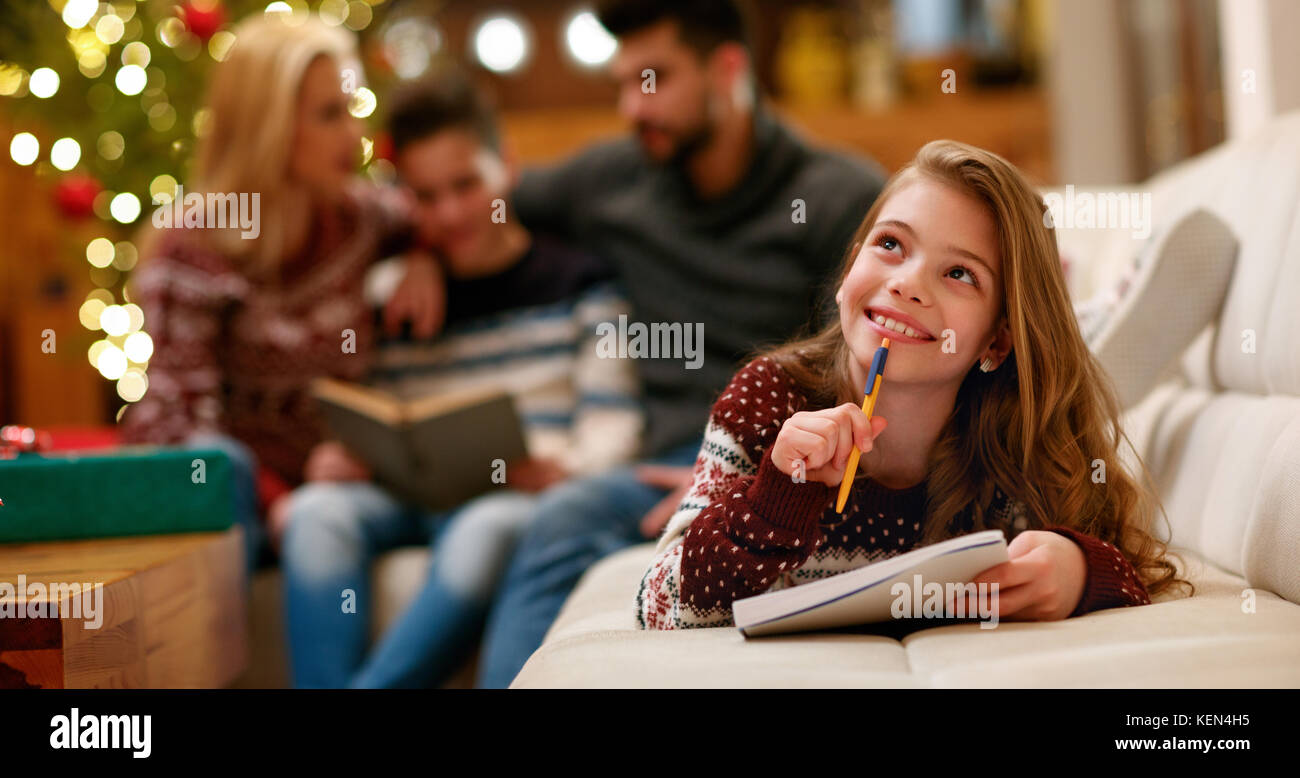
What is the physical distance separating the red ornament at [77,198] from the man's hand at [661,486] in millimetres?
1347

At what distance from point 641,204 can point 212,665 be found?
1046 mm

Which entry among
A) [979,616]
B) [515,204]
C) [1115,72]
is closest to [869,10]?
[1115,72]

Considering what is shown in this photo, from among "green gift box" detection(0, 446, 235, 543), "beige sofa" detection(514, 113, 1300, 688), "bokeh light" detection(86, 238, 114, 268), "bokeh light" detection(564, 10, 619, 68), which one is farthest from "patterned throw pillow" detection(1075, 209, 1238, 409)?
"bokeh light" detection(564, 10, 619, 68)

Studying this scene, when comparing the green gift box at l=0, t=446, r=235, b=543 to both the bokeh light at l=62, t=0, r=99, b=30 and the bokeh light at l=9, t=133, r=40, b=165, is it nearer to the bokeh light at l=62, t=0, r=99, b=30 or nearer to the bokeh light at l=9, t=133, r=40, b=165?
the bokeh light at l=62, t=0, r=99, b=30

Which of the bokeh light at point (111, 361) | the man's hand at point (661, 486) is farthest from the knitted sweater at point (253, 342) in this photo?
the bokeh light at point (111, 361)

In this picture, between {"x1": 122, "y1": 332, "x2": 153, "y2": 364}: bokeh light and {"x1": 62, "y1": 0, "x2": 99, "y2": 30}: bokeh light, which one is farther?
{"x1": 122, "y1": 332, "x2": 153, "y2": 364}: bokeh light

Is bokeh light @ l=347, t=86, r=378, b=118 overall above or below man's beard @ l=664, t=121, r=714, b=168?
above

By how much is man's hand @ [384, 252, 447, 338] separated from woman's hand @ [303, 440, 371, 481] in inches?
10.7

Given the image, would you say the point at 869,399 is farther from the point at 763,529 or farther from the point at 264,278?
the point at 264,278

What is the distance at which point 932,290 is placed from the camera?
0.81 meters

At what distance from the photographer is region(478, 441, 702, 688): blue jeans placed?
4.15 ft

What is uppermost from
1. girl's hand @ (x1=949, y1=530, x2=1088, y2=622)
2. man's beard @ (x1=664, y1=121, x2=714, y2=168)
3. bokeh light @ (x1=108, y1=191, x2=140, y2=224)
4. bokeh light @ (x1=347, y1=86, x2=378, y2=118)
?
bokeh light @ (x1=347, y1=86, x2=378, y2=118)

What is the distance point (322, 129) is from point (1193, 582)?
1456 millimetres
